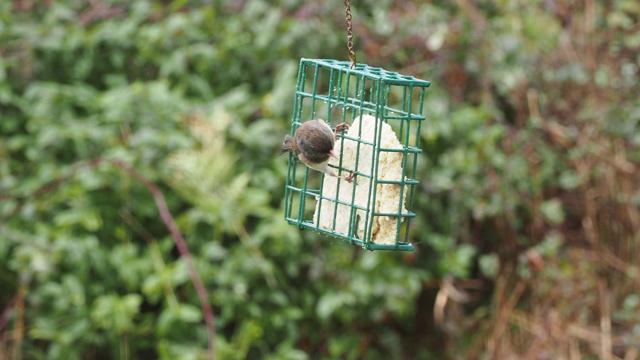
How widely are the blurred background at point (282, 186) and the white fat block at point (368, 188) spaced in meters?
2.19

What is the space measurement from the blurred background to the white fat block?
2187 mm

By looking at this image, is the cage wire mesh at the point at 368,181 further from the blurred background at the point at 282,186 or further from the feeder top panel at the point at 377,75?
the blurred background at the point at 282,186

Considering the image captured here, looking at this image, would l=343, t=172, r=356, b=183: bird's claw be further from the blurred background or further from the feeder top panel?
the blurred background

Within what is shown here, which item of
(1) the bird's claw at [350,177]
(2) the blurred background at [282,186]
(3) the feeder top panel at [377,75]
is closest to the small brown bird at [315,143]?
(1) the bird's claw at [350,177]

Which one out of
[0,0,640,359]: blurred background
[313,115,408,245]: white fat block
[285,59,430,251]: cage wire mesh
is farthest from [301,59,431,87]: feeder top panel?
[0,0,640,359]: blurred background

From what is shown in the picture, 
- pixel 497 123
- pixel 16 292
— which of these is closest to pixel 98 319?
pixel 16 292

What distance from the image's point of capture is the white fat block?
10.9 ft

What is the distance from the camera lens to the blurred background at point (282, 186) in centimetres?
564

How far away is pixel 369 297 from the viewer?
18.9 ft

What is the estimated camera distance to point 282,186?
234 inches

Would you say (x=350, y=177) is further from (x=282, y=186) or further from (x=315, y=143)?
(x=282, y=186)

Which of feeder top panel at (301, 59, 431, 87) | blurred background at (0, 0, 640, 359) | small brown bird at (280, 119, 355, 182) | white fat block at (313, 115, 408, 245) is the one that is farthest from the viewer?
blurred background at (0, 0, 640, 359)

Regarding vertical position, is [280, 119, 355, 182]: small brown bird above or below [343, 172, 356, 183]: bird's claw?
above

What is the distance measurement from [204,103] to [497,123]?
6.90 ft
